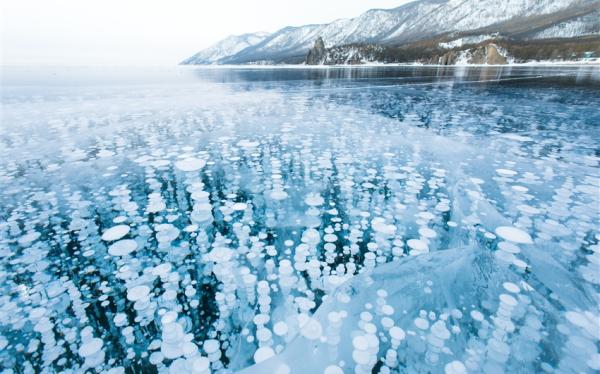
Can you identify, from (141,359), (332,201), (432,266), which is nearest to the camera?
(141,359)

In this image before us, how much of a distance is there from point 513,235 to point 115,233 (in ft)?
16.0

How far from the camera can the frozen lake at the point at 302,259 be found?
2.29 m

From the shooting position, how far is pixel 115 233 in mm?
3838

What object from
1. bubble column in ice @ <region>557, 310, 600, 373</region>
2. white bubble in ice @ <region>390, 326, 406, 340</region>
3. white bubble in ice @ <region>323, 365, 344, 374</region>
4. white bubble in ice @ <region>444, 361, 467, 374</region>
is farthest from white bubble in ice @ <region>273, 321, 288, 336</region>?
bubble column in ice @ <region>557, 310, 600, 373</region>

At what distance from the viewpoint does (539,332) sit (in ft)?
7.87

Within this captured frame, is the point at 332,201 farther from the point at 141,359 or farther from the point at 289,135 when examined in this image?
the point at 289,135

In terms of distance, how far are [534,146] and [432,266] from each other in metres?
5.88

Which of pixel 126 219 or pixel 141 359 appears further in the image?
pixel 126 219

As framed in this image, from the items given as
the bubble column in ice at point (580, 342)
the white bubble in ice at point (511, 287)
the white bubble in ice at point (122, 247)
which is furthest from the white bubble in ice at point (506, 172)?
the white bubble in ice at point (122, 247)

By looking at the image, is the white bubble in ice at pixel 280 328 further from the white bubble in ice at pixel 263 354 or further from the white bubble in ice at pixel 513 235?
the white bubble in ice at pixel 513 235

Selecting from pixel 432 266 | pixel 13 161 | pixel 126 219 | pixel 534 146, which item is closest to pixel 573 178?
pixel 534 146

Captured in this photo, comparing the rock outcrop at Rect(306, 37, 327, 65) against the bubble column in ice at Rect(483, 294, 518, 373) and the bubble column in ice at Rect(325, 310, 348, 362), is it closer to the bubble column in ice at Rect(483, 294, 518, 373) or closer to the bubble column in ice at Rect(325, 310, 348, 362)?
the bubble column in ice at Rect(483, 294, 518, 373)

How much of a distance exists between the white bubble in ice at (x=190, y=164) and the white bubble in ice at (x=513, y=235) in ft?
16.9

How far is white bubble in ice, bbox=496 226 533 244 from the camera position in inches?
140
